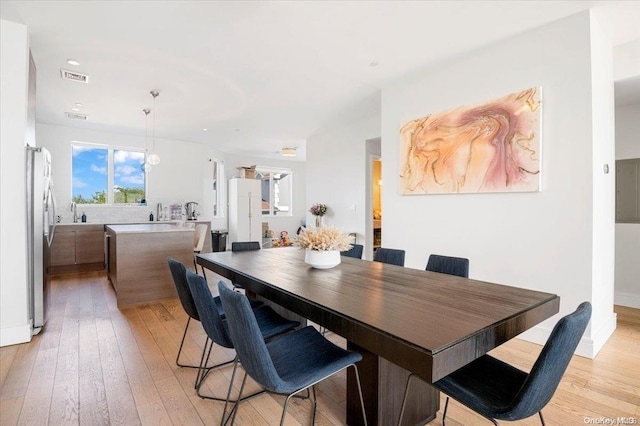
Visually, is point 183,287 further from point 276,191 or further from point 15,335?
point 276,191

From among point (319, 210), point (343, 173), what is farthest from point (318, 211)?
point (343, 173)

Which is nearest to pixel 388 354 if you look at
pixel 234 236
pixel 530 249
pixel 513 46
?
pixel 530 249

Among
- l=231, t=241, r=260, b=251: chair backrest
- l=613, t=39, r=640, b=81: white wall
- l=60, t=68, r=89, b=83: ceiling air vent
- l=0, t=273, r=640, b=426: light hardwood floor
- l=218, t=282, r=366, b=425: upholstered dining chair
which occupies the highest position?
l=60, t=68, r=89, b=83: ceiling air vent

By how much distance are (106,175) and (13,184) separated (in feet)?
13.9

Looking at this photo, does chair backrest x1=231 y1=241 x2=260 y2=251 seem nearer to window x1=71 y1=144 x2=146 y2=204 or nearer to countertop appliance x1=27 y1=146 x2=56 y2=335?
countertop appliance x1=27 y1=146 x2=56 y2=335

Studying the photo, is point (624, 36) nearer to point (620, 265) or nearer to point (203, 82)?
point (620, 265)

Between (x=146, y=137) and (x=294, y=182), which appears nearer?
(x=146, y=137)

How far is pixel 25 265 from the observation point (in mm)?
2848

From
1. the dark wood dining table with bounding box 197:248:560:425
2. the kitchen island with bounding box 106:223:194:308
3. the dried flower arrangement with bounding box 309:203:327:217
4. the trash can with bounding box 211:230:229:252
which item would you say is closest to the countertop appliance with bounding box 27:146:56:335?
the kitchen island with bounding box 106:223:194:308

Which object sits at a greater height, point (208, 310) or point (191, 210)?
point (191, 210)

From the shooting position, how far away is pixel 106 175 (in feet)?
21.8

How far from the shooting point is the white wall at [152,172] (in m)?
6.06

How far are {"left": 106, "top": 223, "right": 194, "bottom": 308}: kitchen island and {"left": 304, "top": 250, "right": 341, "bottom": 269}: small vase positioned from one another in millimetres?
2618

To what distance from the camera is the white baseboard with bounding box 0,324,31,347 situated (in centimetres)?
273
